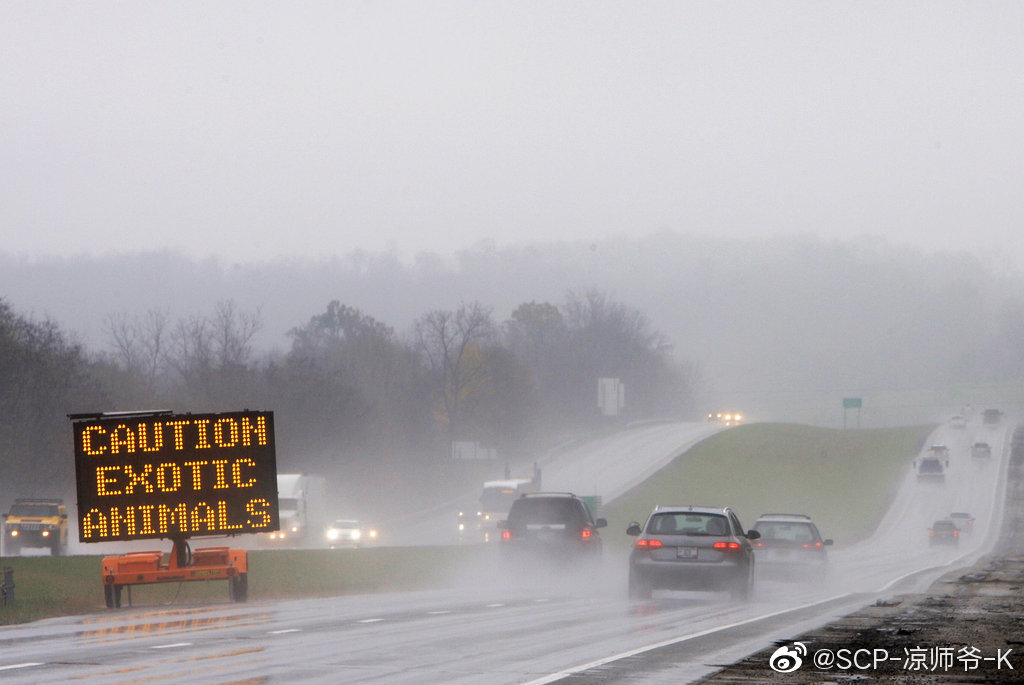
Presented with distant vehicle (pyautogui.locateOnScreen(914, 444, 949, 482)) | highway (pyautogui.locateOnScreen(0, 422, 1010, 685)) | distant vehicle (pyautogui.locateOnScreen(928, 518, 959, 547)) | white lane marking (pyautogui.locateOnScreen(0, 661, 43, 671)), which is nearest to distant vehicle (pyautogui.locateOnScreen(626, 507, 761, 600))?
highway (pyautogui.locateOnScreen(0, 422, 1010, 685))

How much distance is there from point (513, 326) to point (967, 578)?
154533mm

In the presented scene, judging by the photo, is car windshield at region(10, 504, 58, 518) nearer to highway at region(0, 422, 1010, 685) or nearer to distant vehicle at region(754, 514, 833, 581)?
highway at region(0, 422, 1010, 685)

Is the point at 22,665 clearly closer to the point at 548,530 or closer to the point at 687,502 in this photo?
the point at 548,530

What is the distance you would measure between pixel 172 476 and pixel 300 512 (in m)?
35.7

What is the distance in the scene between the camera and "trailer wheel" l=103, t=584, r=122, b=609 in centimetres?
2169

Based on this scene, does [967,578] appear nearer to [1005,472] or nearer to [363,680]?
[363,680]

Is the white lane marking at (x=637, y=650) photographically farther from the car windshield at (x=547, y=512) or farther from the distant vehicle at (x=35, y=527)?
the distant vehicle at (x=35, y=527)

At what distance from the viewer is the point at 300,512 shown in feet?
184

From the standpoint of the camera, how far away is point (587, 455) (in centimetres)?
11594

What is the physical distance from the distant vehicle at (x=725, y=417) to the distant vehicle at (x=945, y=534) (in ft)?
266

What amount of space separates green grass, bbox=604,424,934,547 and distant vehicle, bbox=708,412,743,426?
10505 millimetres

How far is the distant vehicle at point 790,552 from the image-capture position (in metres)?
30.3

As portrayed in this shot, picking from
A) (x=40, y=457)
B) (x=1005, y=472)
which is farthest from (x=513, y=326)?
(x=40, y=457)

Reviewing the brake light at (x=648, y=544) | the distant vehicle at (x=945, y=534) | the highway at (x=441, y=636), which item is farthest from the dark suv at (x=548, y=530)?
the distant vehicle at (x=945, y=534)
